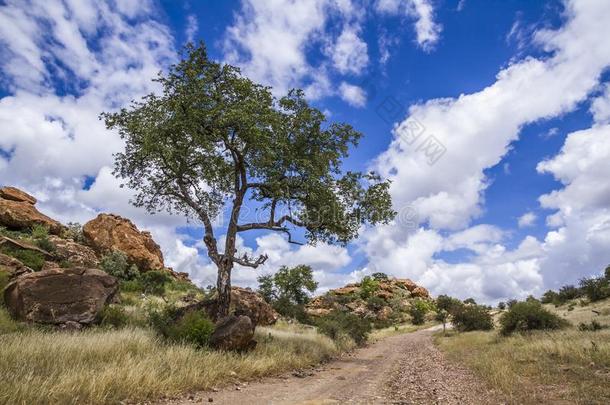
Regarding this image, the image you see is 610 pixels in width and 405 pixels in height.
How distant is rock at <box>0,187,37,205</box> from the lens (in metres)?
35.2

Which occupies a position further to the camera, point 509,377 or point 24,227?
point 24,227

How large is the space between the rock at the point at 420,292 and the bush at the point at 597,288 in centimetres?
4778

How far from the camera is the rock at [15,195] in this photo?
35.2 meters

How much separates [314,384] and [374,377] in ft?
8.97

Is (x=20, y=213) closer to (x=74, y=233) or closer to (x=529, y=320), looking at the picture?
(x=74, y=233)

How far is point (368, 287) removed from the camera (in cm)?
7725

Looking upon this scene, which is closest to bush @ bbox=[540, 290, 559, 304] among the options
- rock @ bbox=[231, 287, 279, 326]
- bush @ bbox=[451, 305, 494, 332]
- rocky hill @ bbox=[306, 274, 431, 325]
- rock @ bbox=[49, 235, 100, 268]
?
bush @ bbox=[451, 305, 494, 332]

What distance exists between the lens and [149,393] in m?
8.23

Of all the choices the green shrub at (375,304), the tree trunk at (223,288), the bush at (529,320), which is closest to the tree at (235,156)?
the tree trunk at (223,288)

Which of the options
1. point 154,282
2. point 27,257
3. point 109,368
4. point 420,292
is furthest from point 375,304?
point 109,368

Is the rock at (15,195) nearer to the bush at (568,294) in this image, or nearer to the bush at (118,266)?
the bush at (118,266)

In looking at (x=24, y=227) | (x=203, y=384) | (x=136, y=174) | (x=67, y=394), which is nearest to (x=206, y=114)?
(x=136, y=174)

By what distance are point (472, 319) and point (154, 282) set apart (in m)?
30.0

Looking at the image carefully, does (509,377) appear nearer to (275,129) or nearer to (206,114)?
(275,129)
